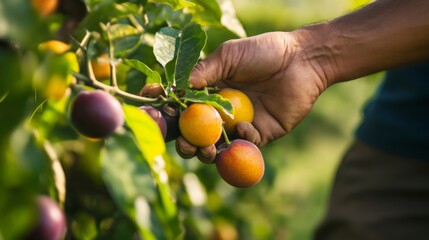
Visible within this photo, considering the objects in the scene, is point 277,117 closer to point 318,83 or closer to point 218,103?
point 318,83

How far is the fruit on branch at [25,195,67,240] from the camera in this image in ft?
2.30

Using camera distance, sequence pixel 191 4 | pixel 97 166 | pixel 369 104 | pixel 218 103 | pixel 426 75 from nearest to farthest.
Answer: pixel 218 103
pixel 191 4
pixel 97 166
pixel 426 75
pixel 369 104

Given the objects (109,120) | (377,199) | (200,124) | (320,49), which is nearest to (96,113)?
(109,120)

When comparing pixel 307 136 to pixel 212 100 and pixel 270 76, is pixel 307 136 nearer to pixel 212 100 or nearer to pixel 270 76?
pixel 270 76

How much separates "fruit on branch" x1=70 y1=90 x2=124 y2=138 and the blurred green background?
6.91ft

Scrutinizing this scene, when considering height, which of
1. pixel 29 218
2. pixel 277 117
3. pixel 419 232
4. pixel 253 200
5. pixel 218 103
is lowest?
pixel 253 200

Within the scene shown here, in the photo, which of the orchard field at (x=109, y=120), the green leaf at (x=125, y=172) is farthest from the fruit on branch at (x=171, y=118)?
the green leaf at (x=125, y=172)

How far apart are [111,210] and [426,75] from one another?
1.04 meters

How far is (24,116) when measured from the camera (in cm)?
67

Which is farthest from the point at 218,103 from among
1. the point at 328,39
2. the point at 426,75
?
the point at 426,75

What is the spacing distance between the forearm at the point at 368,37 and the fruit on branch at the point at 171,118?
44 cm

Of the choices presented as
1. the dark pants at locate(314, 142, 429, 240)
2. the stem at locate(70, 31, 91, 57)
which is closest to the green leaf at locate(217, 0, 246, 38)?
the stem at locate(70, 31, 91, 57)

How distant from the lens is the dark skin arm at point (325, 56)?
1431 mm

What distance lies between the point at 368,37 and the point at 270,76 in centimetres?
22
